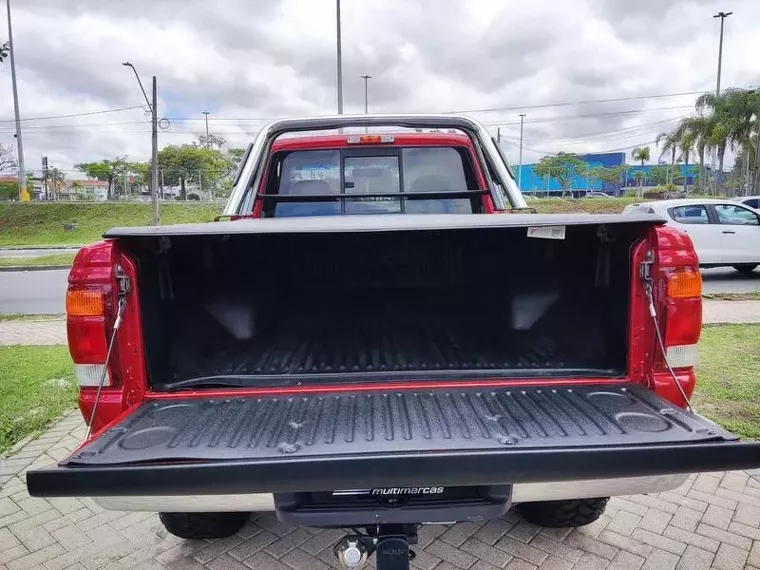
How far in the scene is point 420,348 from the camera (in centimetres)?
274

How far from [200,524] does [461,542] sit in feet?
4.19

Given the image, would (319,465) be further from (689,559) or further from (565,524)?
(689,559)

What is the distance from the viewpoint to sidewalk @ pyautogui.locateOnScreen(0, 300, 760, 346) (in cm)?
715

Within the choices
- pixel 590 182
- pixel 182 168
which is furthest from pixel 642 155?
pixel 182 168

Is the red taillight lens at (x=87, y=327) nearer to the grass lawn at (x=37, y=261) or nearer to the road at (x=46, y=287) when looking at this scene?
the road at (x=46, y=287)

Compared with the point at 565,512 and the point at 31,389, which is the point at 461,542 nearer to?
the point at 565,512

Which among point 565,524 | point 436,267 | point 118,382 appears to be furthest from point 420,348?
point 118,382

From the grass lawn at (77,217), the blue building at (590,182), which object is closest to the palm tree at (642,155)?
the blue building at (590,182)

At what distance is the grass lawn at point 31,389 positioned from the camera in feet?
14.2

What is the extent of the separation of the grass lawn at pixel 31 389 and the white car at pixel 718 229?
33.8 ft

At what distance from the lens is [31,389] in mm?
5066

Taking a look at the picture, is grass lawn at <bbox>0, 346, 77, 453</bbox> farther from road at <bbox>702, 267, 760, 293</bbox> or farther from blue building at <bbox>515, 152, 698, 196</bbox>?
blue building at <bbox>515, 152, 698, 196</bbox>

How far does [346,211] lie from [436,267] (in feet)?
4.62

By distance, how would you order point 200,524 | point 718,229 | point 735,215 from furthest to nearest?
1. point 735,215
2. point 718,229
3. point 200,524
